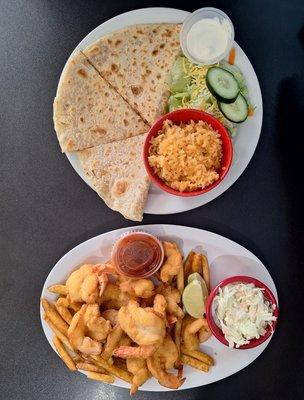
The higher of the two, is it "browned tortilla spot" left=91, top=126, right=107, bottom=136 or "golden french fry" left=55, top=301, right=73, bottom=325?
"browned tortilla spot" left=91, top=126, right=107, bottom=136

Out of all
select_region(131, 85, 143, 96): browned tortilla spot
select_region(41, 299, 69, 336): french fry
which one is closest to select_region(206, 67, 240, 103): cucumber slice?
select_region(131, 85, 143, 96): browned tortilla spot

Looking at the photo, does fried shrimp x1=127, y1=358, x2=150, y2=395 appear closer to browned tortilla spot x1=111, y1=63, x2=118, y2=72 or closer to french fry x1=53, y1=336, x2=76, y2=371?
french fry x1=53, y1=336, x2=76, y2=371

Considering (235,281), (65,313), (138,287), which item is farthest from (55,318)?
(235,281)

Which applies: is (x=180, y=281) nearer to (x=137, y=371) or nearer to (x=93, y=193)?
(x=137, y=371)

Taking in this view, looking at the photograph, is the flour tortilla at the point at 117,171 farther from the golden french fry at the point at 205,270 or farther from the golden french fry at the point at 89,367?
the golden french fry at the point at 89,367

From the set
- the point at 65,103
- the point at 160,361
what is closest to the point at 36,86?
the point at 65,103

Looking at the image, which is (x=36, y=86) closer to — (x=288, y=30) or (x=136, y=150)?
(x=136, y=150)
